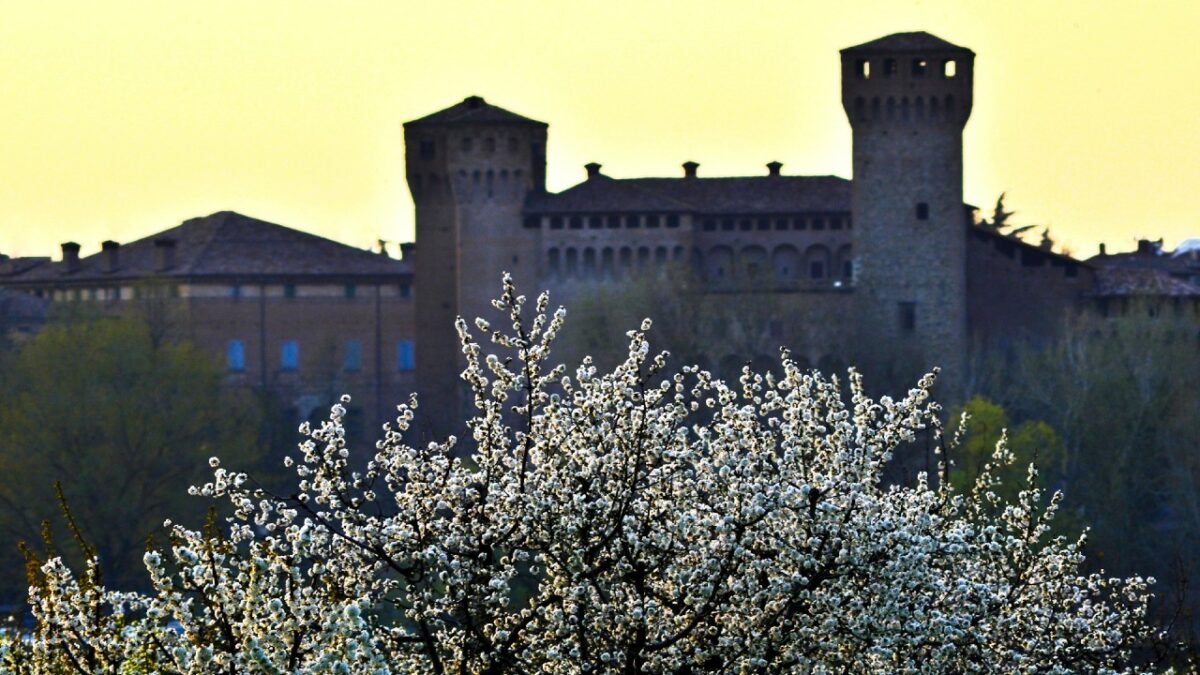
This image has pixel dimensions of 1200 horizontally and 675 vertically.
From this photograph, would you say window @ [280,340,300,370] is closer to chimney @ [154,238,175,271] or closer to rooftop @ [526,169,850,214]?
chimney @ [154,238,175,271]

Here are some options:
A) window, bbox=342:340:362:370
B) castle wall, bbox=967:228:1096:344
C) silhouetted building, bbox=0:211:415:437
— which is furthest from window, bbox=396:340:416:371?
castle wall, bbox=967:228:1096:344

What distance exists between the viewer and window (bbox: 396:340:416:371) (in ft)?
224

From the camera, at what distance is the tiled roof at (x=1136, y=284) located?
61.4 m

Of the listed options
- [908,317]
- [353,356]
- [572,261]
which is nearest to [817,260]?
[908,317]

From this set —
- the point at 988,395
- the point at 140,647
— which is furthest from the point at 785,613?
the point at 988,395

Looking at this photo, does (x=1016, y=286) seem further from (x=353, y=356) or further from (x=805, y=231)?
(x=353, y=356)

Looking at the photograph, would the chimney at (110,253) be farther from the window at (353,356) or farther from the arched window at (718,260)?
the arched window at (718,260)

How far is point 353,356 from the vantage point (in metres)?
68.6

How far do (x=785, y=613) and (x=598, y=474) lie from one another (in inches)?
41.8

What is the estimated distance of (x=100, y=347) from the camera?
51.1m

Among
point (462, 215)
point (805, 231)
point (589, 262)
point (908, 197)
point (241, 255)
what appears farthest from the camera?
point (241, 255)

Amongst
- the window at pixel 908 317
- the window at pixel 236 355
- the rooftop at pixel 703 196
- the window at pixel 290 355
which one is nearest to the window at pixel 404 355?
the window at pixel 290 355

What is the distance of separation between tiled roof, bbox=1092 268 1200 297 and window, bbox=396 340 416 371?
1583 centimetres

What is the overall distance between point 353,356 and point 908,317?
14.7 m
